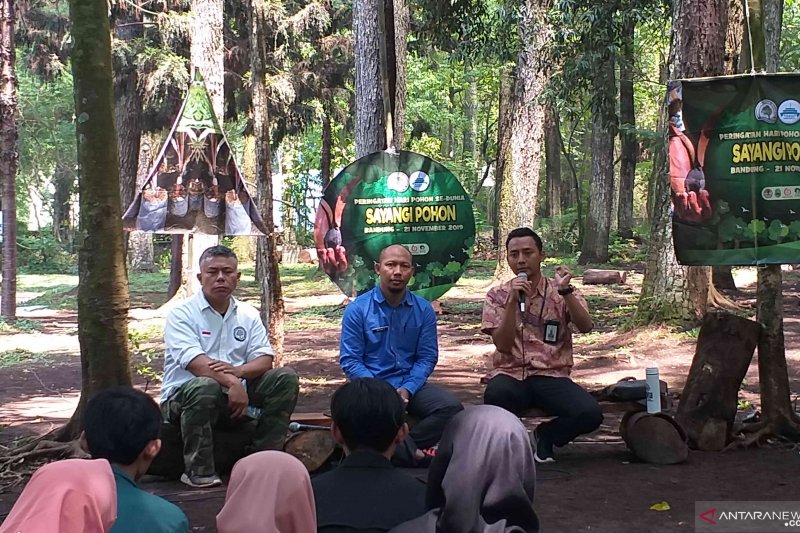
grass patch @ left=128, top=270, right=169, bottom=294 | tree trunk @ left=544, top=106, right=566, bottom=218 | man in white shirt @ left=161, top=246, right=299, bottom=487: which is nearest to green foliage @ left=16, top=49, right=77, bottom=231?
grass patch @ left=128, top=270, right=169, bottom=294

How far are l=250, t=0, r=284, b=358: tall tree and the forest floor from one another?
0.77 meters

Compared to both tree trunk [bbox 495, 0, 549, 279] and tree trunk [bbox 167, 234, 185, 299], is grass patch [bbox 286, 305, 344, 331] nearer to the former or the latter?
tree trunk [bbox 167, 234, 185, 299]

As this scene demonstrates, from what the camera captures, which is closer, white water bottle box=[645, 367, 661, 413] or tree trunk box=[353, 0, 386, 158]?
white water bottle box=[645, 367, 661, 413]

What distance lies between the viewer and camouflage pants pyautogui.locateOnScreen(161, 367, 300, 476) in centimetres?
537

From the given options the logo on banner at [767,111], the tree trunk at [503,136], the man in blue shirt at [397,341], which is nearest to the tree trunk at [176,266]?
the tree trunk at [503,136]

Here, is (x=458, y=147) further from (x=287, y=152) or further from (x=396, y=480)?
(x=396, y=480)

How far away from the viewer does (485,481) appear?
2598 mm

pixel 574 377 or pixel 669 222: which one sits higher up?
pixel 669 222

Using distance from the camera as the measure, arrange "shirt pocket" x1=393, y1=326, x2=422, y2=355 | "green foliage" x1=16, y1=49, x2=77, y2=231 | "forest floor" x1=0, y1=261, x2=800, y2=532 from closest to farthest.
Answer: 1. "forest floor" x1=0, y1=261, x2=800, y2=532
2. "shirt pocket" x1=393, y1=326, x2=422, y2=355
3. "green foliage" x1=16, y1=49, x2=77, y2=231

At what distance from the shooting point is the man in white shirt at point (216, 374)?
17.7 feet

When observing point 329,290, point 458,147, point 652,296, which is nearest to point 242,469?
point 652,296

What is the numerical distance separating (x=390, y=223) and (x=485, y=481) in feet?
15.0

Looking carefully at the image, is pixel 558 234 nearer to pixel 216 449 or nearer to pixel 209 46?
pixel 209 46

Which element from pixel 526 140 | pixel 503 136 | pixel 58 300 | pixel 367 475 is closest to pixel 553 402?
pixel 367 475
